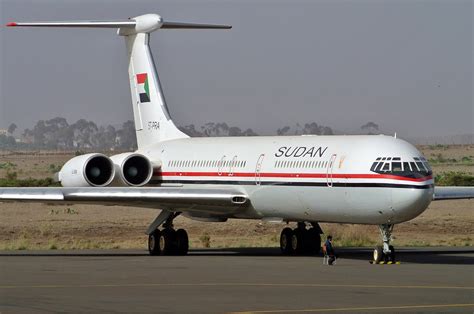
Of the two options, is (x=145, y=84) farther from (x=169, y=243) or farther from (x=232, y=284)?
(x=232, y=284)

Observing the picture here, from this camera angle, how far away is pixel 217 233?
147ft

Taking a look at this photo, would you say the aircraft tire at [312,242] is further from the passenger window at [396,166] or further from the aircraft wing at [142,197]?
the passenger window at [396,166]

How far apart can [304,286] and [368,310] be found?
3.98m

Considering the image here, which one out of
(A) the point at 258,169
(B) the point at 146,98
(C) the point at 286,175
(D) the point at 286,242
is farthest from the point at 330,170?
(B) the point at 146,98

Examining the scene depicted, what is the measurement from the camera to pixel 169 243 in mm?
33688

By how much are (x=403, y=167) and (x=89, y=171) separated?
35.6 feet

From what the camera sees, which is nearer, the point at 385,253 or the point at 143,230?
the point at 385,253

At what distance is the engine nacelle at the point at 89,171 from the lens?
34.7 m

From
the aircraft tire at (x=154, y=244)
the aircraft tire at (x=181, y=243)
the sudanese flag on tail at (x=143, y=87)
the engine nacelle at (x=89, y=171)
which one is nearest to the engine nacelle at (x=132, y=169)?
the engine nacelle at (x=89, y=171)

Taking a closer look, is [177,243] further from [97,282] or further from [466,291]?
[466,291]

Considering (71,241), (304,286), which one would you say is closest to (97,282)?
(304,286)

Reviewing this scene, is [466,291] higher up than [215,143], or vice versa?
[215,143]

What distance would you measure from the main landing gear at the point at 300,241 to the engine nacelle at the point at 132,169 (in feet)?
17.7

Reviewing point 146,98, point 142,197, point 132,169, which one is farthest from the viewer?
point 146,98
